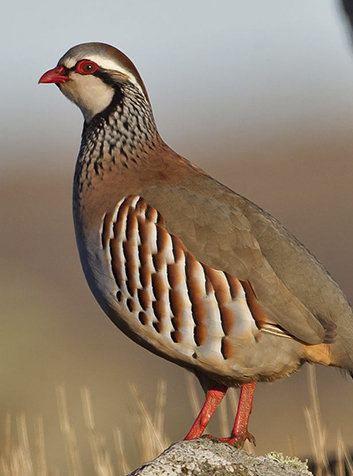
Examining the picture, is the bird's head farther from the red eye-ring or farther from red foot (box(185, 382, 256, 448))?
red foot (box(185, 382, 256, 448))

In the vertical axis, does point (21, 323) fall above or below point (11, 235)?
below

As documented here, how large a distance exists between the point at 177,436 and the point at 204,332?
20.8 feet

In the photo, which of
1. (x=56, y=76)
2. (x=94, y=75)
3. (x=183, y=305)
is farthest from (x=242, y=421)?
(x=56, y=76)

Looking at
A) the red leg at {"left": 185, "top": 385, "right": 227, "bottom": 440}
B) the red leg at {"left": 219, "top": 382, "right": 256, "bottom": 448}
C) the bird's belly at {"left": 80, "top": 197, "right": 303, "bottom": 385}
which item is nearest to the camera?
the bird's belly at {"left": 80, "top": 197, "right": 303, "bottom": 385}

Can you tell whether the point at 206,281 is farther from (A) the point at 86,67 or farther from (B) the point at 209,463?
(A) the point at 86,67

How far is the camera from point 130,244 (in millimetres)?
4402

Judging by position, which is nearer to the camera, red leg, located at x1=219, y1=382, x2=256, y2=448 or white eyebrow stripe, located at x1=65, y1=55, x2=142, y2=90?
red leg, located at x1=219, y1=382, x2=256, y2=448

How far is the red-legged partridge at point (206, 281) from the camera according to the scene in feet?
14.3

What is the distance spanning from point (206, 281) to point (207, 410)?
0.85m

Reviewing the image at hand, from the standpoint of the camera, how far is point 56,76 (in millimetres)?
5031

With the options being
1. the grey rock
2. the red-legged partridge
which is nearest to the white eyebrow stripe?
the red-legged partridge

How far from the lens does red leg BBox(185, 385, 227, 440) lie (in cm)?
457

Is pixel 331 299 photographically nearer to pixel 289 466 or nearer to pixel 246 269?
pixel 246 269

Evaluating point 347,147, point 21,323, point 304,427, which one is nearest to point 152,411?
point 304,427
